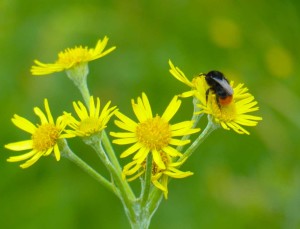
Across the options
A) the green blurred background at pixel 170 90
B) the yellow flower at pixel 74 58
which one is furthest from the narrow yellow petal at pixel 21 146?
the green blurred background at pixel 170 90

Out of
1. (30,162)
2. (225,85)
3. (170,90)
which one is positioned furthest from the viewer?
(170,90)

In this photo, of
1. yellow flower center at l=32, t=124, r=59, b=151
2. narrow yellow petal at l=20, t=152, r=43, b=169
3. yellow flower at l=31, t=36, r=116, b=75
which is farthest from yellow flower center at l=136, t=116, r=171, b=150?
yellow flower at l=31, t=36, r=116, b=75

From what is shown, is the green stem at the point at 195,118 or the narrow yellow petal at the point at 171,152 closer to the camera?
the narrow yellow petal at the point at 171,152

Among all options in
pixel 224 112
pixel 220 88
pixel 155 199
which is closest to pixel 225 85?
pixel 220 88

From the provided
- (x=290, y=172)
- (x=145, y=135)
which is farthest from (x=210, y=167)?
(x=145, y=135)

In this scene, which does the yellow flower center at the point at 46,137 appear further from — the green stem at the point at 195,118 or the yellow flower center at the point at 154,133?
the green stem at the point at 195,118

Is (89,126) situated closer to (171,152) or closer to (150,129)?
(150,129)

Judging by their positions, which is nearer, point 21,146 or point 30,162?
point 30,162

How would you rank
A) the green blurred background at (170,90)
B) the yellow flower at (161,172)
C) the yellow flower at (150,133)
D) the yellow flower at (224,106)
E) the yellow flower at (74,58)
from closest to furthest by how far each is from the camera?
the yellow flower at (161,172), the yellow flower at (150,133), the yellow flower at (224,106), the yellow flower at (74,58), the green blurred background at (170,90)

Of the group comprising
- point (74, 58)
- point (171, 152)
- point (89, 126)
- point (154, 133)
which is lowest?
point (171, 152)
